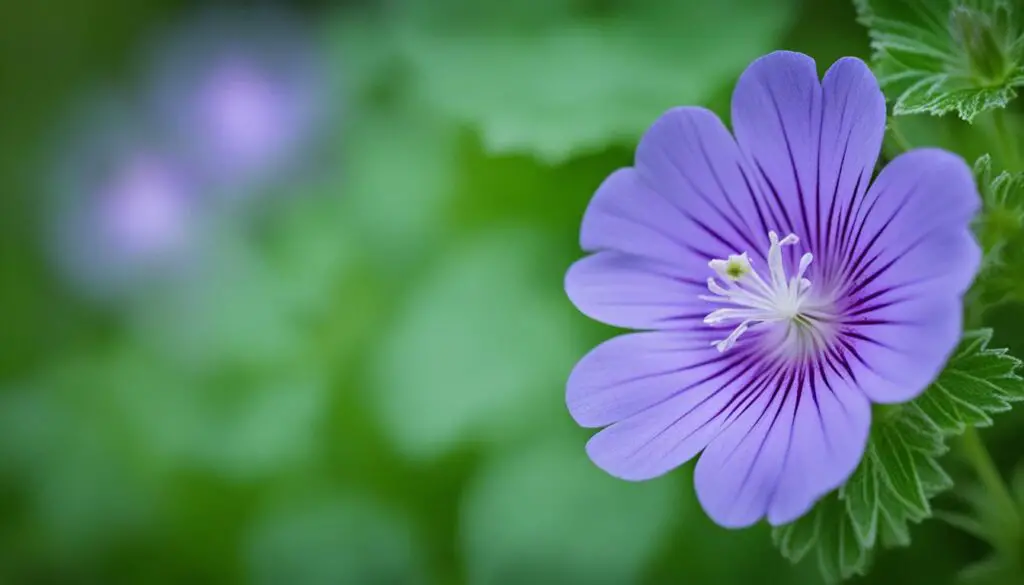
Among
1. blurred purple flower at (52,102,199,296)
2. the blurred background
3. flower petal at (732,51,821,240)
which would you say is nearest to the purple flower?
flower petal at (732,51,821,240)

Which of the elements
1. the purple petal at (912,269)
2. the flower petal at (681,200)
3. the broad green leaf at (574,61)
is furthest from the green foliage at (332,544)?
the purple petal at (912,269)

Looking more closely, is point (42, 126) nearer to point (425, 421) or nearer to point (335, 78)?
point (335, 78)

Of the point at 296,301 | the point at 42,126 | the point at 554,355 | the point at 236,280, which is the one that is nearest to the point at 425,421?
the point at 554,355

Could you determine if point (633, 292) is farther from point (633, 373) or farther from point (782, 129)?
point (782, 129)

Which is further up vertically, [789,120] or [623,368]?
[789,120]

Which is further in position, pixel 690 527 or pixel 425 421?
pixel 425 421

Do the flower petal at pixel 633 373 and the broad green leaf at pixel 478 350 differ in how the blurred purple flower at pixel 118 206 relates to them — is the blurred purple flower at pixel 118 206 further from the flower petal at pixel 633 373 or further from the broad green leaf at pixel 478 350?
the flower petal at pixel 633 373
